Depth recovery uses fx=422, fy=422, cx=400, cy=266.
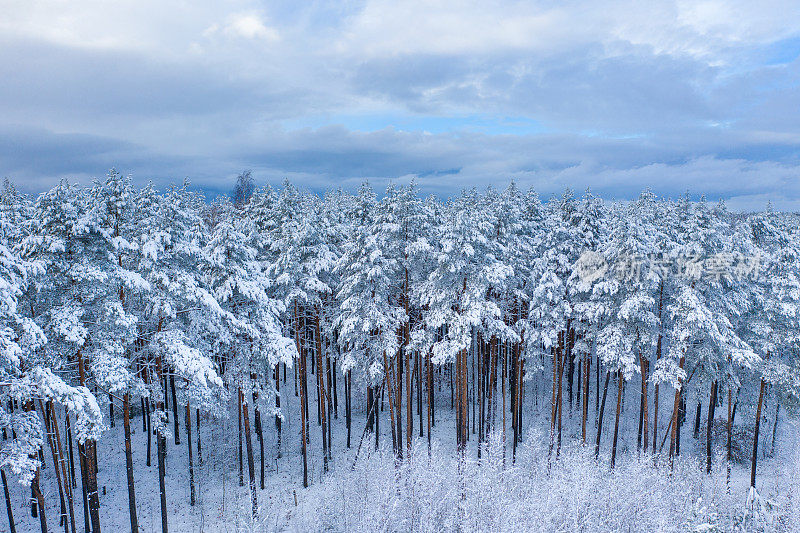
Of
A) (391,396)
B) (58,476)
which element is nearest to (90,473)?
(58,476)

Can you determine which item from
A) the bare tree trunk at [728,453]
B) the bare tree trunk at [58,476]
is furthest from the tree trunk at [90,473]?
the bare tree trunk at [728,453]

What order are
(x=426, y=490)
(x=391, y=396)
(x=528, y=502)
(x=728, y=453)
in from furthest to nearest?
(x=728, y=453) → (x=391, y=396) → (x=426, y=490) → (x=528, y=502)

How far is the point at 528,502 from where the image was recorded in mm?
16141

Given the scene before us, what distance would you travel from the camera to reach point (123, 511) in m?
20.9

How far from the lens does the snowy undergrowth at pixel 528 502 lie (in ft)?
50.2

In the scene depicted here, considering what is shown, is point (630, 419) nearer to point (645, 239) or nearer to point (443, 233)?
point (645, 239)

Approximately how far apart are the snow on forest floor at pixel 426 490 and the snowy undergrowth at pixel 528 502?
0.06 m

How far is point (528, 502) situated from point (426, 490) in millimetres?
3967

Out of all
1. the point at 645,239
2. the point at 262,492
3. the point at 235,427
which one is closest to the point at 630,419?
the point at 645,239

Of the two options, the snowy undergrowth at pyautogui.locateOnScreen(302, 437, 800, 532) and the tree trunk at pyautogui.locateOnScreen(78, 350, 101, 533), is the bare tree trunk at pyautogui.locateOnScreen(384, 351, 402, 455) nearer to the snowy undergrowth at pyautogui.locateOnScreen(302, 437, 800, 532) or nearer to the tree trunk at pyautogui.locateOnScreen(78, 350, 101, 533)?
the snowy undergrowth at pyautogui.locateOnScreen(302, 437, 800, 532)

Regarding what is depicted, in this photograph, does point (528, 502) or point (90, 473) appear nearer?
point (90, 473)

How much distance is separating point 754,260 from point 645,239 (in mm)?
7802

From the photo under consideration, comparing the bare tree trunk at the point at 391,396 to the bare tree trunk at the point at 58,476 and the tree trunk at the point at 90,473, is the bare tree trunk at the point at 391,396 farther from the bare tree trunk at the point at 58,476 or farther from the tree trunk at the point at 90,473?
the bare tree trunk at the point at 58,476

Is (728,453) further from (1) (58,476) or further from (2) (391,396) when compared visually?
(1) (58,476)
